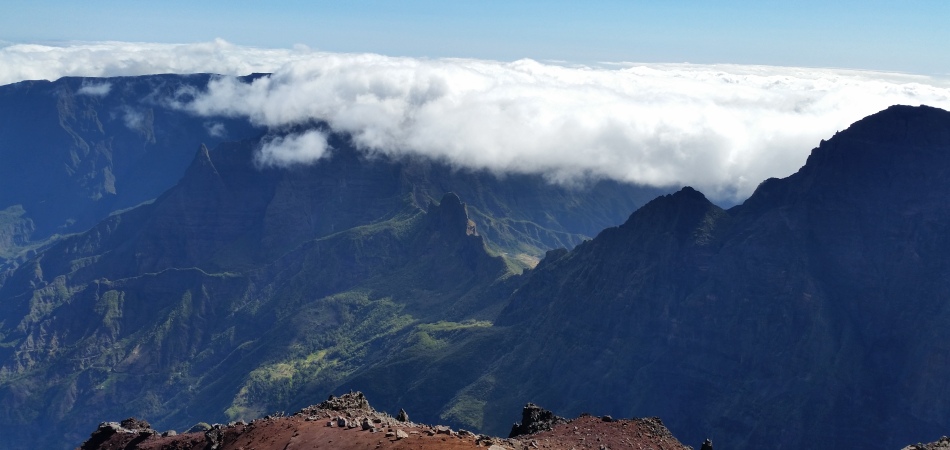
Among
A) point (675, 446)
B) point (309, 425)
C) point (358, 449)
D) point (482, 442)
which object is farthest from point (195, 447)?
point (675, 446)

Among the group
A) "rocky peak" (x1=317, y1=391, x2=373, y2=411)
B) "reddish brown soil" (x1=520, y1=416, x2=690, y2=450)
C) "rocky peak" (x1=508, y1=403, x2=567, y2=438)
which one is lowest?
"rocky peak" (x1=508, y1=403, x2=567, y2=438)

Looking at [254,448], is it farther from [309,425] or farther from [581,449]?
[581,449]

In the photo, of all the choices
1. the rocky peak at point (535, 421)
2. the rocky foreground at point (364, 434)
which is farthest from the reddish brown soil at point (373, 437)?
the rocky peak at point (535, 421)

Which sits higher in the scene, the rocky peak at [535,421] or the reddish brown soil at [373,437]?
the reddish brown soil at [373,437]

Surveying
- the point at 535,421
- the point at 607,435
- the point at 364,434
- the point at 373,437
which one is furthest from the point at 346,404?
the point at 607,435

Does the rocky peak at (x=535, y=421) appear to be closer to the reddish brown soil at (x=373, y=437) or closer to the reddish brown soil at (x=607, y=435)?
the reddish brown soil at (x=373, y=437)

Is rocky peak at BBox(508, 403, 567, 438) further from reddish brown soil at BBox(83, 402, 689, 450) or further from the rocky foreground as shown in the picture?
reddish brown soil at BBox(83, 402, 689, 450)

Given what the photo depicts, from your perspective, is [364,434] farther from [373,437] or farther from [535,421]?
[535,421]

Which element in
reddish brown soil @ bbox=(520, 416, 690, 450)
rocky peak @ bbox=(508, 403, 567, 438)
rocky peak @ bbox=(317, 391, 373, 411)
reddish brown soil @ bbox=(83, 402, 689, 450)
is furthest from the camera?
rocky peak @ bbox=(508, 403, 567, 438)

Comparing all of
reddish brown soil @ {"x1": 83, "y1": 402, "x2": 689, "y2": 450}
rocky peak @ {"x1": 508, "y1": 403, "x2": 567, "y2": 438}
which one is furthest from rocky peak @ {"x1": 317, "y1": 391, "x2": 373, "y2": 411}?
rocky peak @ {"x1": 508, "y1": 403, "x2": 567, "y2": 438}
